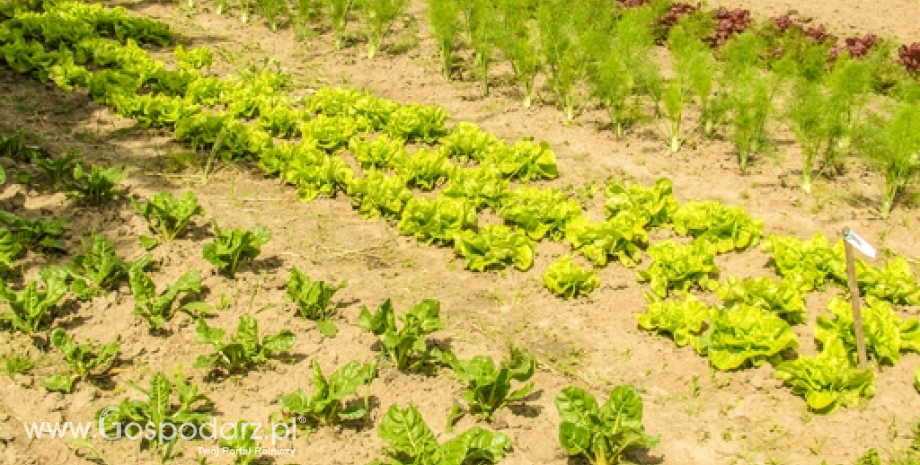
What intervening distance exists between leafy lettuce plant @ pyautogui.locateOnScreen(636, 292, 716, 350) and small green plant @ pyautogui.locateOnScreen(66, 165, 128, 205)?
409 centimetres

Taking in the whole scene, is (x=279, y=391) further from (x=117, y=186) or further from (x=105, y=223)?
(x=117, y=186)

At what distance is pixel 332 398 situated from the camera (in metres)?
4.68

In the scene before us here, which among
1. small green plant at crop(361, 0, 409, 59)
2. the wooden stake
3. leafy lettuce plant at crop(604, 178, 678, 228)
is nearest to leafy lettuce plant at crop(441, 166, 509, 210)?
leafy lettuce plant at crop(604, 178, 678, 228)

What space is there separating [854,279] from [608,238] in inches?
73.6

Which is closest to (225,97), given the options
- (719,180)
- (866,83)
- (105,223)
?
(105,223)

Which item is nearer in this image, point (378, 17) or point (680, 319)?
point (680, 319)

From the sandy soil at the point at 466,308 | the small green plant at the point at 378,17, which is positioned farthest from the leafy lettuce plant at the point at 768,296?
the small green plant at the point at 378,17

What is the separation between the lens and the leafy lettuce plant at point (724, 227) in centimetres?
639

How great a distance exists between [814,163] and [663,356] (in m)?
3.34

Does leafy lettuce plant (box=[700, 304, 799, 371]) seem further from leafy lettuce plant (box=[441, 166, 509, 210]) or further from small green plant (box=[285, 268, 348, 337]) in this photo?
small green plant (box=[285, 268, 348, 337])

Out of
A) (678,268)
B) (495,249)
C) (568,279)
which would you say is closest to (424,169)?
(495,249)

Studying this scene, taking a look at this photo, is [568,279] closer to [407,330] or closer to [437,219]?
[437,219]

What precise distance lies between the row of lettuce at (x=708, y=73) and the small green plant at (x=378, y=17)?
0.7 inches

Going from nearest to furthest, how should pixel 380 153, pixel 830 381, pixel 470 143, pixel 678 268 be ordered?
pixel 830 381
pixel 678 268
pixel 380 153
pixel 470 143
